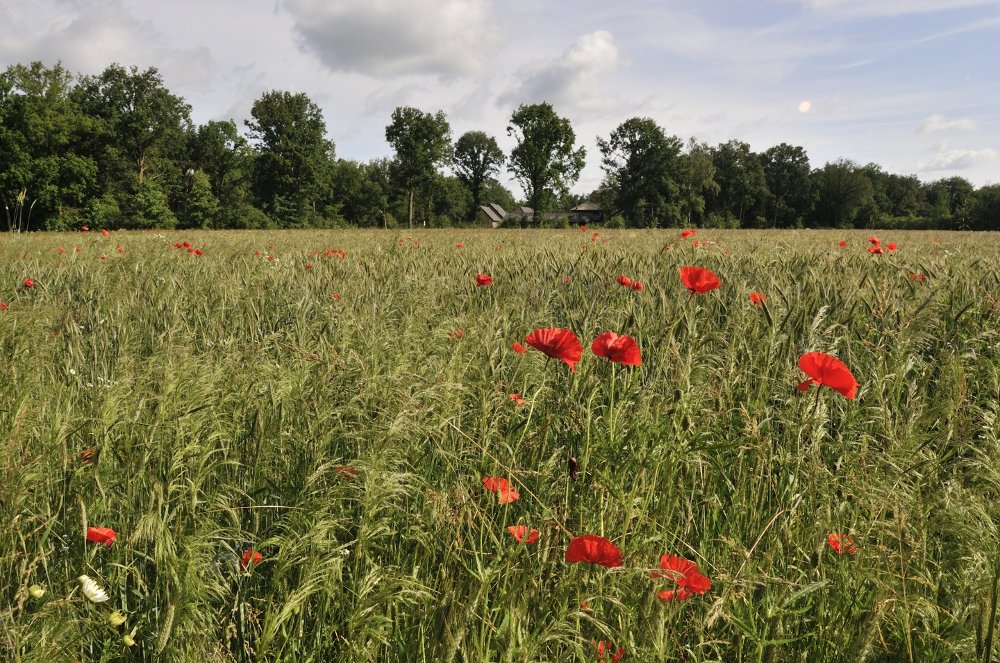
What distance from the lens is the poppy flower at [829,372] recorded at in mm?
1274

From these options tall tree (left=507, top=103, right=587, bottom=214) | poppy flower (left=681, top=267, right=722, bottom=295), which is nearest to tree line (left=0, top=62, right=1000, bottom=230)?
tall tree (left=507, top=103, right=587, bottom=214)

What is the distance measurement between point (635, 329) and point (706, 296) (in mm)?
1053

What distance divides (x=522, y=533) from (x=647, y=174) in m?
61.9

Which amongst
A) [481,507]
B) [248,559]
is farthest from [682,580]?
[248,559]

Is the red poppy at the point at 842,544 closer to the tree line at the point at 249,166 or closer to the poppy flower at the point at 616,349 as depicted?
the poppy flower at the point at 616,349

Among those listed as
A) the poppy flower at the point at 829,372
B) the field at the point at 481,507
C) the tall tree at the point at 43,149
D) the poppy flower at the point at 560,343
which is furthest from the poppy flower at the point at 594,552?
the tall tree at the point at 43,149

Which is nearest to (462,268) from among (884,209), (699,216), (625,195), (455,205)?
(625,195)

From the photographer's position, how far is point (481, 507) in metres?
1.47

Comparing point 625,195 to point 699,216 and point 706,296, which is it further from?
point 706,296

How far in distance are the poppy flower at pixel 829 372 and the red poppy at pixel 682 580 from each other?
525 millimetres

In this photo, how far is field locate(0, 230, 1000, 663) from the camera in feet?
3.69

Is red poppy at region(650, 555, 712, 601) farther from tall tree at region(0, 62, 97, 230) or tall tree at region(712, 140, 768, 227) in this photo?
tall tree at region(712, 140, 768, 227)

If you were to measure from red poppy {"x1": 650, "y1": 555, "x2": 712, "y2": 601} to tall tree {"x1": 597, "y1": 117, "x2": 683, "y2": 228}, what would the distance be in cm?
5761

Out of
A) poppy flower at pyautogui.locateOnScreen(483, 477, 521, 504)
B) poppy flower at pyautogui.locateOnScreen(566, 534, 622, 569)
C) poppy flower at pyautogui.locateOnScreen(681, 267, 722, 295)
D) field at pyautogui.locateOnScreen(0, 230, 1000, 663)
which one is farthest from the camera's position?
poppy flower at pyautogui.locateOnScreen(681, 267, 722, 295)
